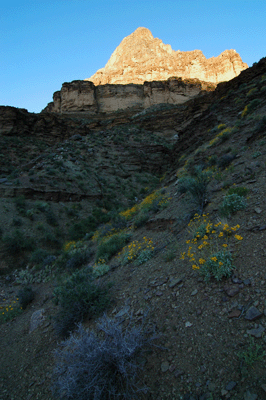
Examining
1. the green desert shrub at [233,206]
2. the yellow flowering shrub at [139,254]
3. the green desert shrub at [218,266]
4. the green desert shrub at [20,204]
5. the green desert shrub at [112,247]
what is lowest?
the green desert shrub at [112,247]

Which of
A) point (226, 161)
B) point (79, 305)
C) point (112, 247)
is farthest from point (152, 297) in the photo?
point (226, 161)

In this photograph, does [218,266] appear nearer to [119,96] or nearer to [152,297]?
[152,297]

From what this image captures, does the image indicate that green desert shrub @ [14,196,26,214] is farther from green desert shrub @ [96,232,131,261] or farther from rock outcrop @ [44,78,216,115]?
rock outcrop @ [44,78,216,115]

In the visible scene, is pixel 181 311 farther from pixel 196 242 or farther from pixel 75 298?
pixel 75 298

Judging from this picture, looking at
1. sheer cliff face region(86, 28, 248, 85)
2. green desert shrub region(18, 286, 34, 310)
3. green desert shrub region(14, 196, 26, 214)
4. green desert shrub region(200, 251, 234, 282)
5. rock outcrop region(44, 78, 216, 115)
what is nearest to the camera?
green desert shrub region(200, 251, 234, 282)

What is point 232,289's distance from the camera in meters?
2.66

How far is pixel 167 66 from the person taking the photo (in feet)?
235

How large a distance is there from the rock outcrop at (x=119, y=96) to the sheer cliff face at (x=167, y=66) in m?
19.6

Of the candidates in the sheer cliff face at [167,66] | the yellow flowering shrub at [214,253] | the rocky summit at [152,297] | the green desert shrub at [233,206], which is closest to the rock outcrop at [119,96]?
the sheer cliff face at [167,66]

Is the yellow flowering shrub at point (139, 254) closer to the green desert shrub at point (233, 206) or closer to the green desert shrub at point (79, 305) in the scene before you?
the green desert shrub at point (79, 305)

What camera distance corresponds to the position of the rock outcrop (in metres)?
49.6

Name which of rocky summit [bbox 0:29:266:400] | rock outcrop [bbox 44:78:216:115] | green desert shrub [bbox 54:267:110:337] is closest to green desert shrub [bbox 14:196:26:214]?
rocky summit [bbox 0:29:266:400]

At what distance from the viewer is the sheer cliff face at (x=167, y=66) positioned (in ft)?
221

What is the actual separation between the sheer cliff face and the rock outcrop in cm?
1965
